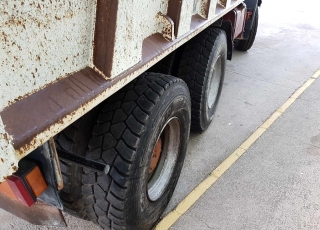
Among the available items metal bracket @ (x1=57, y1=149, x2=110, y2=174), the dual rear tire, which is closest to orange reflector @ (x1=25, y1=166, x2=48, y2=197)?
metal bracket @ (x1=57, y1=149, x2=110, y2=174)

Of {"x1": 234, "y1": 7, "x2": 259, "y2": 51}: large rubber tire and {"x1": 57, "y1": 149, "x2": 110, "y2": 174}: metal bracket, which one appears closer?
{"x1": 57, "y1": 149, "x2": 110, "y2": 174}: metal bracket

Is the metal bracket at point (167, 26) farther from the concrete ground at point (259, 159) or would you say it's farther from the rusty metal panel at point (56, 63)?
the concrete ground at point (259, 159)

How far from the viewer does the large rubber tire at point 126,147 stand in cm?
187

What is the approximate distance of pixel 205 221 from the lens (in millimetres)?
2705

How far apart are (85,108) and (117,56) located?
0.28m

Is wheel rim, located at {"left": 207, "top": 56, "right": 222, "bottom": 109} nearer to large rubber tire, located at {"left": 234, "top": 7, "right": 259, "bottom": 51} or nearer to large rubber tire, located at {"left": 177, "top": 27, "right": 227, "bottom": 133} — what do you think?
large rubber tire, located at {"left": 177, "top": 27, "right": 227, "bottom": 133}

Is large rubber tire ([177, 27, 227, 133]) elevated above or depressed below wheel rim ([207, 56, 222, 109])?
above

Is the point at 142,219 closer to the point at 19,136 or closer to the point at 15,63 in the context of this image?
the point at 19,136

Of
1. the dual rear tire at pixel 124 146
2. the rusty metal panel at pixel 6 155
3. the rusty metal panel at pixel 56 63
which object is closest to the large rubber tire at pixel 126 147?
the dual rear tire at pixel 124 146

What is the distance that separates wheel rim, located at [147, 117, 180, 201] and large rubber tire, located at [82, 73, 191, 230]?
0.36 metres

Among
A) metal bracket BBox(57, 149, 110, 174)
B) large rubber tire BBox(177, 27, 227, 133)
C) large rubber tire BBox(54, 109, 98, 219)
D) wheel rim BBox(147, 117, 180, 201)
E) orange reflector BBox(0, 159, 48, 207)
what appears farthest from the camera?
large rubber tire BBox(177, 27, 227, 133)

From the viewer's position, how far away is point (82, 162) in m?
1.70

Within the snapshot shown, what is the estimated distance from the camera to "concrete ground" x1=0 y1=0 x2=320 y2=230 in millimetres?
2742

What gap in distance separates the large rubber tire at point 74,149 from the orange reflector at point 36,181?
25cm
